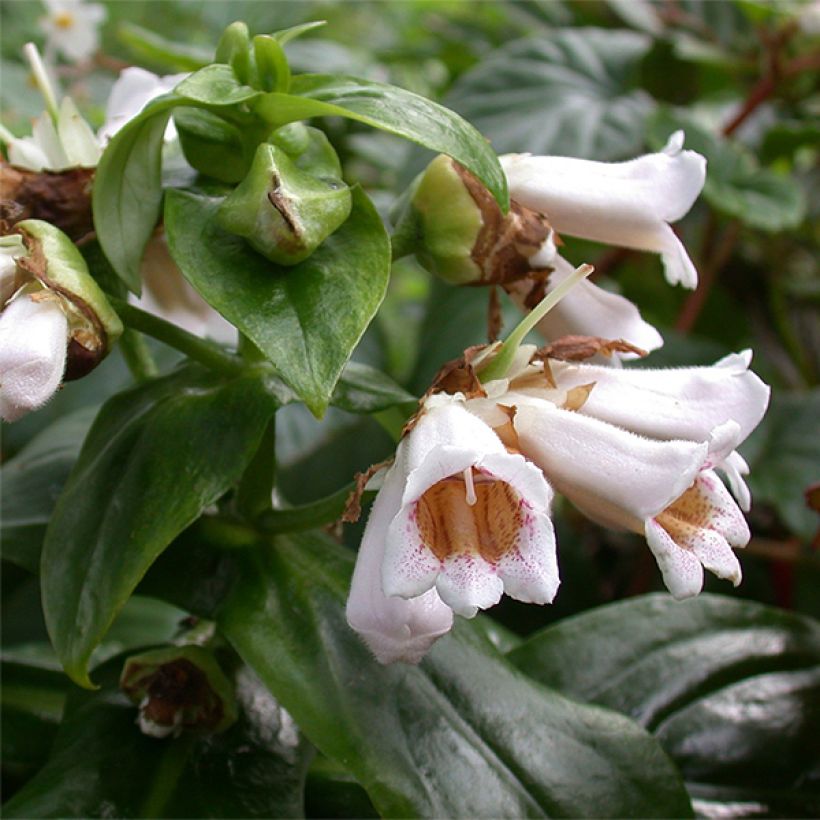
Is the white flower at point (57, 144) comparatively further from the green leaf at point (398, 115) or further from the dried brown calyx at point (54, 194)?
the green leaf at point (398, 115)

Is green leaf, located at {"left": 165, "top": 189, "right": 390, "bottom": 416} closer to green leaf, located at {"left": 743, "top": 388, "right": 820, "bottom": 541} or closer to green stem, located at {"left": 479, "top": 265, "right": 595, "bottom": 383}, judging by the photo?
green stem, located at {"left": 479, "top": 265, "right": 595, "bottom": 383}

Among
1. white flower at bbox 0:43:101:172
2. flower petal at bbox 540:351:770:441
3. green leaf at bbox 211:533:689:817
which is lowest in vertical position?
green leaf at bbox 211:533:689:817

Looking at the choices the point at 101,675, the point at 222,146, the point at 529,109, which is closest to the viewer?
the point at 222,146

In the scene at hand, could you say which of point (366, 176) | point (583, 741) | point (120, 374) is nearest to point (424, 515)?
point (583, 741)

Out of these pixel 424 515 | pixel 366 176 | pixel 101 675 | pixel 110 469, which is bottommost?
pixel 366 176

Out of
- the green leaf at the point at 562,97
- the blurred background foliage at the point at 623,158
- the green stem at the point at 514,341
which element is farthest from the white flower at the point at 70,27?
the green stem at the point at 514,341

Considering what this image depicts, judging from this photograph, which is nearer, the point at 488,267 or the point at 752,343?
the point at 488,267

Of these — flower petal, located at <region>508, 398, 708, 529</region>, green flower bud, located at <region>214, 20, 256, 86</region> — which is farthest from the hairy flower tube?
green flower bud, located at <region>214, 20, 256, 86</region>

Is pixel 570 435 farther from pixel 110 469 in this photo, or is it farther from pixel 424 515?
pixel 110 469
